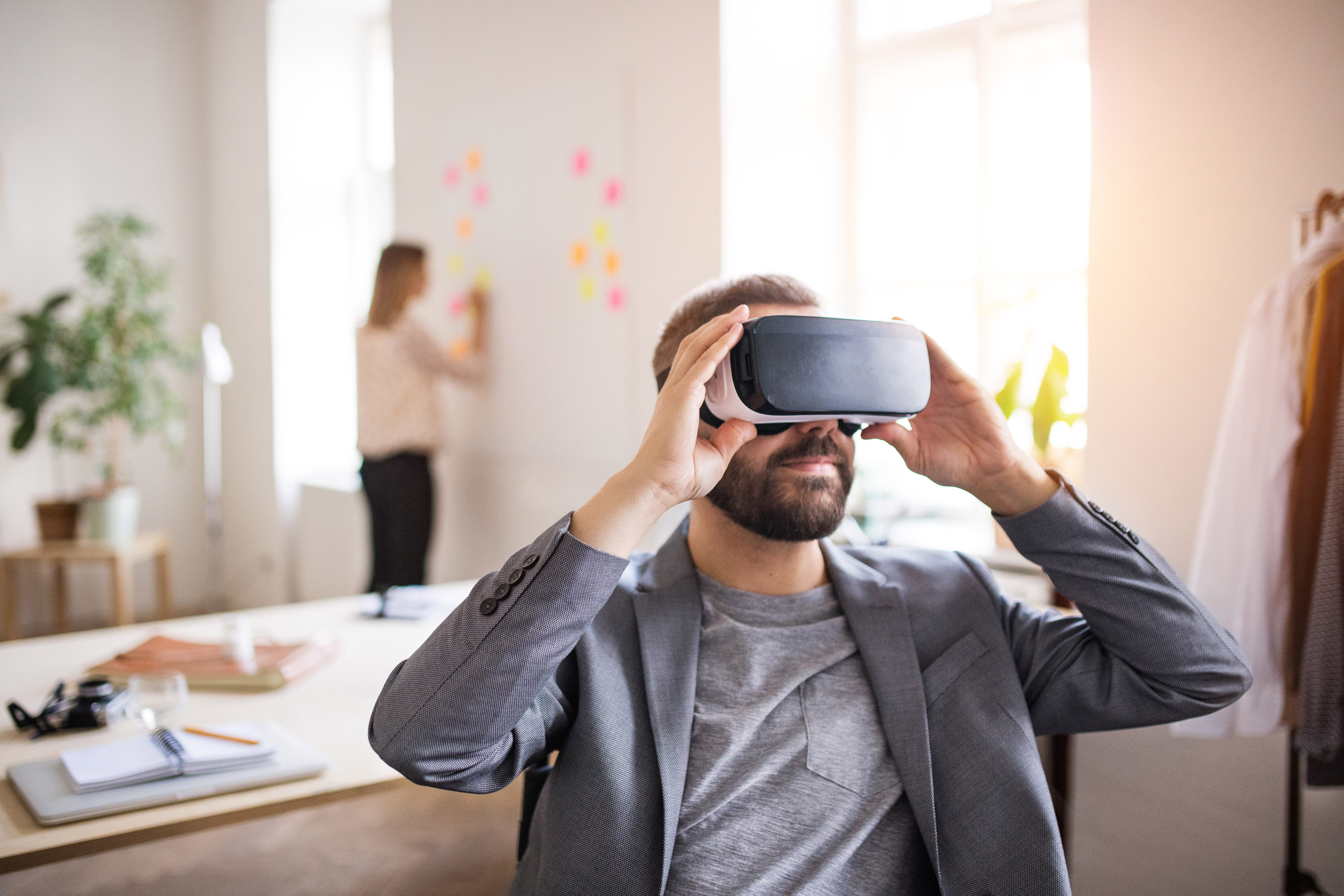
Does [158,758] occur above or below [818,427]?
below

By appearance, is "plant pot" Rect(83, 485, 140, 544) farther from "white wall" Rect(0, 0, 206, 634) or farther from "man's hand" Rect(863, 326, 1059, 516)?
"man's hand" Rect(863, 326, 1059, 516)

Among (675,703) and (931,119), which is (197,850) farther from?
(931,119)

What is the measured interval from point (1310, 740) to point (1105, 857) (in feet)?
2.65

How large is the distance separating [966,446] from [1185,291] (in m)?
1.21

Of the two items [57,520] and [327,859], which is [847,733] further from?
[57,520]

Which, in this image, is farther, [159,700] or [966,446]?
[159,700]

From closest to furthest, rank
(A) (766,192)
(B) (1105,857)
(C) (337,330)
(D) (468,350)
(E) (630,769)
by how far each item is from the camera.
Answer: (E) (630,769) < (B) (1105,857) < (A) (766,192) < (D) (468,350) < (C) (337,330)

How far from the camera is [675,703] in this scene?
1172 mm

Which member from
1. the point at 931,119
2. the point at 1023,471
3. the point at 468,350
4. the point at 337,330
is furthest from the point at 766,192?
the point at 337,330

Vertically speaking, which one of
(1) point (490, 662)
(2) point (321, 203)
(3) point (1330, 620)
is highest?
(2) point (321, 203)

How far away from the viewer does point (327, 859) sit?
5.74ft

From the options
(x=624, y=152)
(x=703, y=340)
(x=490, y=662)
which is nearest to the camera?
(x=490, y=662)

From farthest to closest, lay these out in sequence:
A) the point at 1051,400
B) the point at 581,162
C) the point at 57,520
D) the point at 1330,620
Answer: the point at 57,520, the point at 581,162, the point at 1051,400, the point at 1330,620

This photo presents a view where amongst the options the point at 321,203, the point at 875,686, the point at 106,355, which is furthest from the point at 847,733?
the point at 321,203
